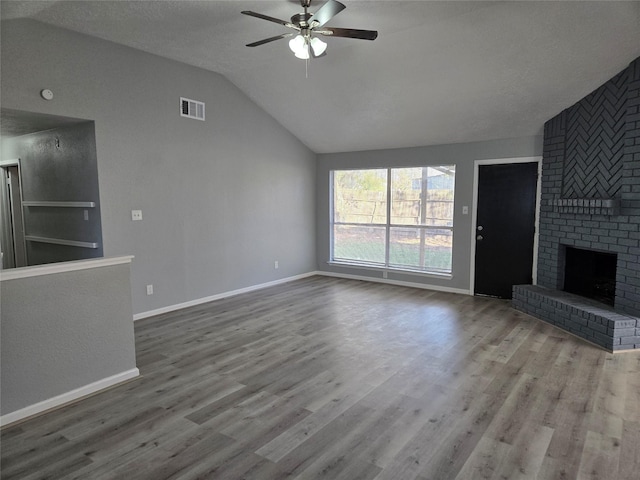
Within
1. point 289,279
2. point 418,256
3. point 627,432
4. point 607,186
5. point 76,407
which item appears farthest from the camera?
point 289,279

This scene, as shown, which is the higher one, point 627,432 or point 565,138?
point 565,138

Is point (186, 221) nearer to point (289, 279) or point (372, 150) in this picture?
point (289, 279)

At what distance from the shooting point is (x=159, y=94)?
4.69 meters

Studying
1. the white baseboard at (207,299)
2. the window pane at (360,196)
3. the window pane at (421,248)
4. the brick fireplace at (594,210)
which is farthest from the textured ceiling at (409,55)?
the white baseboard at (207,299)

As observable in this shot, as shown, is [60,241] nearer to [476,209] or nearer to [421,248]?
[421,248]

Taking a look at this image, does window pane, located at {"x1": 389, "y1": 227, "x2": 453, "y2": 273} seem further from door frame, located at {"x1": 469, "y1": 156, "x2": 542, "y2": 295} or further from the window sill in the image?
door frame, located at {"x1": 469, "y1": 156, "x2": 542, "y2": 295}

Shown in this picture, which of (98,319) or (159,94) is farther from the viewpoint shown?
(159,94)

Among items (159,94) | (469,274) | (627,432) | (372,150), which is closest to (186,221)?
(159,94)

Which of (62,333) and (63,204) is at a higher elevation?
(63,204)

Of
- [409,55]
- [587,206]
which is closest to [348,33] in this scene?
[409,55]

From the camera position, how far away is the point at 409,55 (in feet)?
14.1

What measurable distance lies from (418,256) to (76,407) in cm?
506

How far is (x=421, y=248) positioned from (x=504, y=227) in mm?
1337

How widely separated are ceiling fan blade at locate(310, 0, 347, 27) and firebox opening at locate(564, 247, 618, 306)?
3990mm
